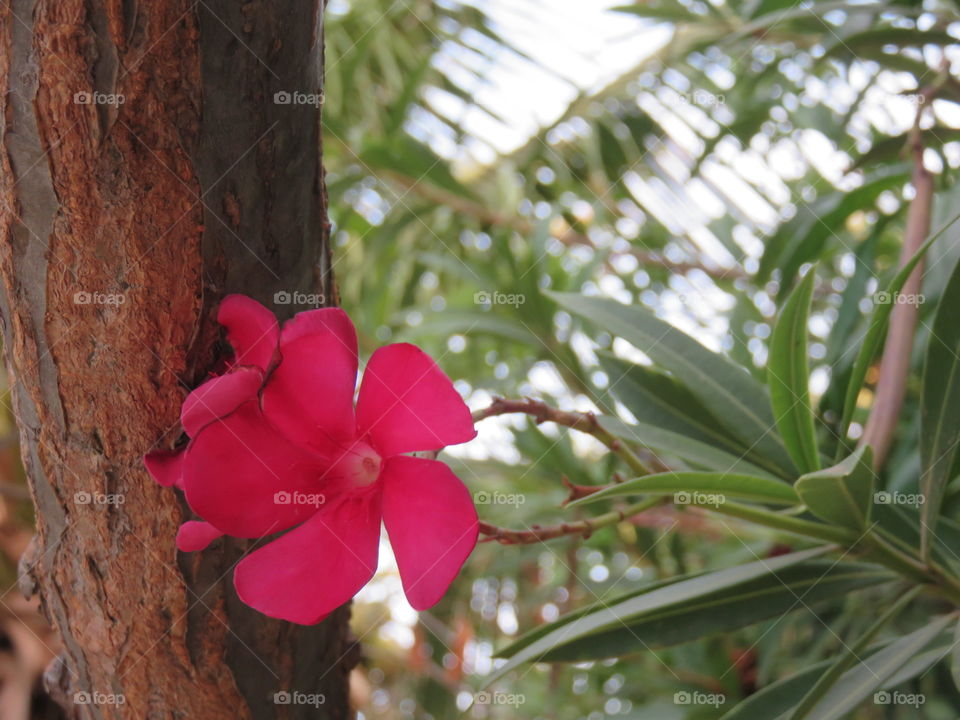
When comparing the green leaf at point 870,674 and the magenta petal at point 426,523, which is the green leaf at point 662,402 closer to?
the green leaf at point 870,674

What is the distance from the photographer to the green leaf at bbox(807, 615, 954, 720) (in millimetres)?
625

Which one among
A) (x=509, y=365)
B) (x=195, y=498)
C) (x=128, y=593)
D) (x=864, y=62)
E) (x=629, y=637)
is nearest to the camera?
(x=195, y=498)

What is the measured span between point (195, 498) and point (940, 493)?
599mm

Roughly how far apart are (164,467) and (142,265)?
0.42 ft

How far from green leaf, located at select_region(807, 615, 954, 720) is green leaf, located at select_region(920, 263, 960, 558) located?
70 millimetres

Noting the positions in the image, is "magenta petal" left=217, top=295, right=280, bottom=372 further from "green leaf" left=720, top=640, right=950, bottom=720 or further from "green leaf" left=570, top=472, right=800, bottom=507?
"green leaf" left=720, top=640, right=950, bottom=720

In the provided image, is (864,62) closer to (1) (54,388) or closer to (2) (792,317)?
(2) (792,317)

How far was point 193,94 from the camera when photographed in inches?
19.0

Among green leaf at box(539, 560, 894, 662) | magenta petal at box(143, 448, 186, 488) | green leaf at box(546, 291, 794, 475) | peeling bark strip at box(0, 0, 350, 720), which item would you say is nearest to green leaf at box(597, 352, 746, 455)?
green leaf at box(546, 291, 794, 475)

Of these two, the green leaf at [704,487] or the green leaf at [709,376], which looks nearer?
the green leaf at [704,487]

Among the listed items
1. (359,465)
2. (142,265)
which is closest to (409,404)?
(359,465)

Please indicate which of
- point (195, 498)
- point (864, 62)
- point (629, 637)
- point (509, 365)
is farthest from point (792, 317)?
point (509, 365)

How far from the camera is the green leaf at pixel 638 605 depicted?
2.11 feet

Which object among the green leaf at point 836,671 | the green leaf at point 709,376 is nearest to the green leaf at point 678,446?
the green leaf at point 709,376
